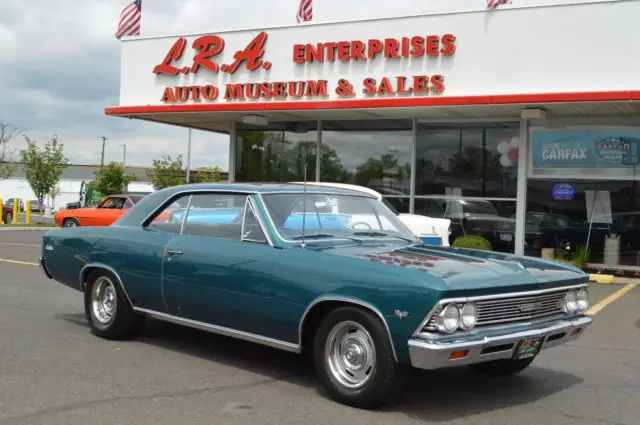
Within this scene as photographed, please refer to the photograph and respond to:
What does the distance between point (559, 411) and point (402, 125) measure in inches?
499

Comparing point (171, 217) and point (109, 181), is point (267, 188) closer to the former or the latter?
point (171, 217)

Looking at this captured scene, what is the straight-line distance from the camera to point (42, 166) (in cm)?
3181

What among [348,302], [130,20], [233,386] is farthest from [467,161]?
[348,302]

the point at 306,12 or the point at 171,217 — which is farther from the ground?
the point at 306,12

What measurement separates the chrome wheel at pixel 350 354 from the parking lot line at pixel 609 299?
5616mm

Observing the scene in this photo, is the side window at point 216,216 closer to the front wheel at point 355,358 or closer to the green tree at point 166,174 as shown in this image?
the front wheel at point 355,358

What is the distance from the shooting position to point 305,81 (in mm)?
16672

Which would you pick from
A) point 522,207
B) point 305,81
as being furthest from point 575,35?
point 305,81

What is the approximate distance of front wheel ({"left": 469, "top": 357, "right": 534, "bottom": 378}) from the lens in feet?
18.9

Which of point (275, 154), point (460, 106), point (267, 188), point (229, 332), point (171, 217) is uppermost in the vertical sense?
point (460, 106)

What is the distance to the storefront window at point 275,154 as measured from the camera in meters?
18.5

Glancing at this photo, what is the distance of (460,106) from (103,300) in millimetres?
9878

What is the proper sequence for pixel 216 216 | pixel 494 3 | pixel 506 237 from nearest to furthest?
pixel 216 216, pixel 494 3, pixel 506 237

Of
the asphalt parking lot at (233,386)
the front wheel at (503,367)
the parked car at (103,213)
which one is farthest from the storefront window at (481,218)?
the front wheel at (503,367)
